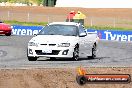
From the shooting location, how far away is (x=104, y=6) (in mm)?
85062

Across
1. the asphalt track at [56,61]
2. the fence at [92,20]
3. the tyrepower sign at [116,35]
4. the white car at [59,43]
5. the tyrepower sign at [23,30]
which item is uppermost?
the white car at [59,43]

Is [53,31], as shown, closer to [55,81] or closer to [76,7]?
[55,81]

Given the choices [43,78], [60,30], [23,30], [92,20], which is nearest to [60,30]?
[60,30]

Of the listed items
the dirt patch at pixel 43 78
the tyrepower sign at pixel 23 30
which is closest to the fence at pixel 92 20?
the tyrepower sign at pixel 23 30

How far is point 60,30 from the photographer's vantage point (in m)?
21.5

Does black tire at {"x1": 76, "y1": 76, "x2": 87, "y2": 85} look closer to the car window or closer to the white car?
the white car

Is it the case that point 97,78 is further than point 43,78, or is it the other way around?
point 43,78

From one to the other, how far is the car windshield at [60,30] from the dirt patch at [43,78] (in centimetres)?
491

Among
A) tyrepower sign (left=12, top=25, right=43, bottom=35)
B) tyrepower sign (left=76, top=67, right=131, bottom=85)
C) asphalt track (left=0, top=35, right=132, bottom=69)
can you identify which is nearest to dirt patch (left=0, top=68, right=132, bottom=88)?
tyrepower sign (left=76, top=67, right=131, bottom=85)

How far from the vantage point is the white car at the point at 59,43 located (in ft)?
66.5

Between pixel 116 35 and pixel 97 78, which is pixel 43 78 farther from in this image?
pixel 116 35

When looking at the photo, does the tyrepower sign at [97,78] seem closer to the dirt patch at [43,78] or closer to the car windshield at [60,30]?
the dirt patch at [43,78]

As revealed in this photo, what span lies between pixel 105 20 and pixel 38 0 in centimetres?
6544

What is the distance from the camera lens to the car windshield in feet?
69.8
